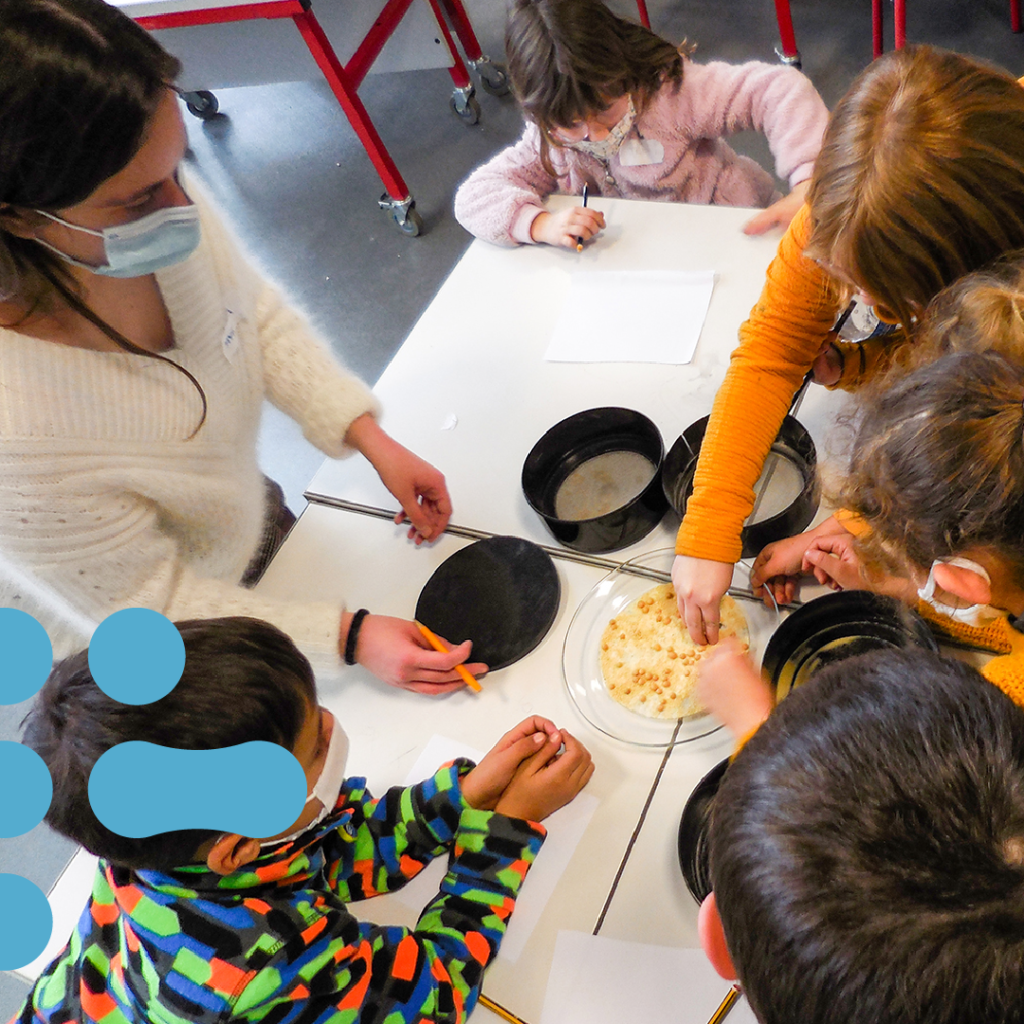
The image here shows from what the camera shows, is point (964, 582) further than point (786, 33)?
No

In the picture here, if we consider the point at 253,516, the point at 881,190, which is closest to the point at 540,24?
the point at 881,190

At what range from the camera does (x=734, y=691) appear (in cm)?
77

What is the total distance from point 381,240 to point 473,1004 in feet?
8.48

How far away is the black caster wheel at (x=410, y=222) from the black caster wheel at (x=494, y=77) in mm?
730

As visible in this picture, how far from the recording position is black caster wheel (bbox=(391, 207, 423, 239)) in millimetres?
2676

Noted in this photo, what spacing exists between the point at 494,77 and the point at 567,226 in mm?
2107

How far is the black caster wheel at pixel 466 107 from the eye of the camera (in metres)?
2.92

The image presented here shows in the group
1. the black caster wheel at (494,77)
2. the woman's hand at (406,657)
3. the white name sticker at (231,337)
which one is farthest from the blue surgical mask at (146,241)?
the black caster wheel at (494,77)

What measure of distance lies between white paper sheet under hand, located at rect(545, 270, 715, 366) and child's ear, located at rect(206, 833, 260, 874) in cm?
81

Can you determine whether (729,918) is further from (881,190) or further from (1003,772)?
(881,190)

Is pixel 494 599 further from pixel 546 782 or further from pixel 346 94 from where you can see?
pixel 346 94

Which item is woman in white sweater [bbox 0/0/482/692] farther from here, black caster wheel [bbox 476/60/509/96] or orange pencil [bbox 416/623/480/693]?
black caster wheel [bbox 476/60/509/96]

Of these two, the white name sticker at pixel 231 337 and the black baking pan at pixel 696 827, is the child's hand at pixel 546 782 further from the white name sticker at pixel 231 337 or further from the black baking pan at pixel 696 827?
the white name sticker at pixel 231 337

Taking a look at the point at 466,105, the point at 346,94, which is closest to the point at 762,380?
the point at 346,94
